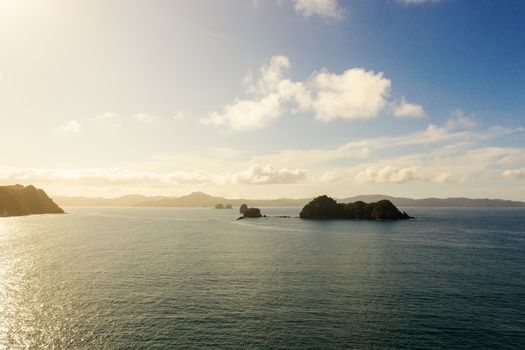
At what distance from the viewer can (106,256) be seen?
10288cm

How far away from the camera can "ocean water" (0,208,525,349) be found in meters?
44.5

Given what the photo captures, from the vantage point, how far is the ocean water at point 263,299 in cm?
4450

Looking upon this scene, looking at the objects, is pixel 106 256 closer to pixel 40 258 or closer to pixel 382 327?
pixel 40 258

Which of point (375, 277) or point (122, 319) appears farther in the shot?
point (375, 277)

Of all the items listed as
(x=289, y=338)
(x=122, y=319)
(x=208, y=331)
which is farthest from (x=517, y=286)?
(x=122, y=319)

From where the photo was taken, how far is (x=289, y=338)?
145ft

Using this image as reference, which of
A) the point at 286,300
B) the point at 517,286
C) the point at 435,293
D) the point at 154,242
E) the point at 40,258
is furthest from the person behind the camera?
the point at 154,242

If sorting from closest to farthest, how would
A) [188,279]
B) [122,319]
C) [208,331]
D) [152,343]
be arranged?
[152,343] → [208,331] → [122,319] → [188,279]

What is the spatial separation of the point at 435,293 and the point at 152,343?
165ft

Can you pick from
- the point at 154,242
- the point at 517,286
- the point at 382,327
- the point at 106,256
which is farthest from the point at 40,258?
the point at 517,286

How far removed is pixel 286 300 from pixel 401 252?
63340mm

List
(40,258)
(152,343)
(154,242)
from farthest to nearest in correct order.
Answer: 1. (154,242)
2. (40,258)
3. (152,343)

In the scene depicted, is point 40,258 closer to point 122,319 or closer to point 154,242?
point 154,242

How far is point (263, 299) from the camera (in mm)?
59625
